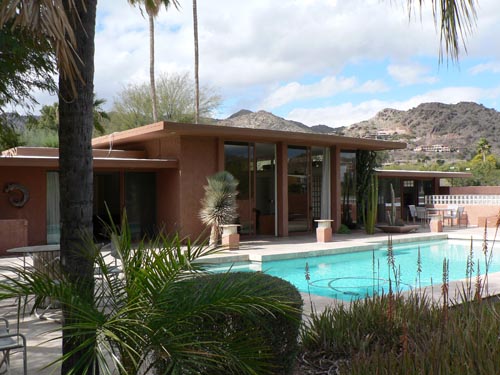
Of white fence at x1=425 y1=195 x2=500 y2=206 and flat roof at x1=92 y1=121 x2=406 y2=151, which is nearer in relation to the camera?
flat roof at x1=92 y1=121 x2=406 y2=151

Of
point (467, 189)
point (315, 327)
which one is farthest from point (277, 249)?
point (467, 189)

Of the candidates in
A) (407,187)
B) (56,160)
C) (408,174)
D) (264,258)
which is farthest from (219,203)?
(407,187)

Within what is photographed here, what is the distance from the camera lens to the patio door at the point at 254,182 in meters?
15.3

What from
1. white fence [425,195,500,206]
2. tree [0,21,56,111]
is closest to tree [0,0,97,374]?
tree [0,21,56,111]

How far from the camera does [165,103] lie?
35469mm

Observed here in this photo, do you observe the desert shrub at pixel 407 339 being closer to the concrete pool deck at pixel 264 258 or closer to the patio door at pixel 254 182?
the concrete pool deck at pixel 264 258

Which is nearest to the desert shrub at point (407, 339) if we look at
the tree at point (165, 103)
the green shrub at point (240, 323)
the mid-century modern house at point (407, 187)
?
the green shrub at point (240, 323)

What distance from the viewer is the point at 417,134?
2847 inches

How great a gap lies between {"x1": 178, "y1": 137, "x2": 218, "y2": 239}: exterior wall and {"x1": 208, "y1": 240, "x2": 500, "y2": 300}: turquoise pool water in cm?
319

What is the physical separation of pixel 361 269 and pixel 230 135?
5.67m

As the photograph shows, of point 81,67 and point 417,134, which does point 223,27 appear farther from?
point 417,134

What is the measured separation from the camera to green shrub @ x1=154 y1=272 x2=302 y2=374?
2486mm

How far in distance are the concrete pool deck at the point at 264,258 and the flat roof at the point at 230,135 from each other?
324cm

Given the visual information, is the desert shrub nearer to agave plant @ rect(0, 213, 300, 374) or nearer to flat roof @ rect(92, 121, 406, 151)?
agave plant @ rect(0, 213, 300, 374)
